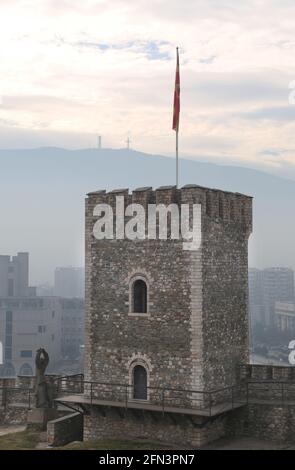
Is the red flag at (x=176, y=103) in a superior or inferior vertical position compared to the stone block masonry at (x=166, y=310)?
superior

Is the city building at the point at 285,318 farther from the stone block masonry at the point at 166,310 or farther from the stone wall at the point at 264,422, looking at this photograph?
the stone wall at the point at 264,422

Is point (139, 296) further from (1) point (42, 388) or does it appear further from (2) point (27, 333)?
(2) point (27, 333)

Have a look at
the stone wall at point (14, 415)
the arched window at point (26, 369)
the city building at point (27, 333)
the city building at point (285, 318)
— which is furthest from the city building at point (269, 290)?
the stone wall at point (14, 415)

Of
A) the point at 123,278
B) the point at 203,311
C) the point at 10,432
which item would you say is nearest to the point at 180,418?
the point at 203,311

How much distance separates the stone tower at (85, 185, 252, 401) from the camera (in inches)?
1022

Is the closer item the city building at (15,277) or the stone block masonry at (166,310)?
the stone block masonry at (166,310)

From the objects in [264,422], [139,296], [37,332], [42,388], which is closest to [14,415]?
[42,388]

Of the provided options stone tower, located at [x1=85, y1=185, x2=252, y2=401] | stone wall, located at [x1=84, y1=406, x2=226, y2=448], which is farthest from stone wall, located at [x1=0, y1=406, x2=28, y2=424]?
stone tower, located at [x1=85, y1=185, x2=252, y2=401]

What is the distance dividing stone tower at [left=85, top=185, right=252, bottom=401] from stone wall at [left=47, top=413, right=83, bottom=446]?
184 centimetres

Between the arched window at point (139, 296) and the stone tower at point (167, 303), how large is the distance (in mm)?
38

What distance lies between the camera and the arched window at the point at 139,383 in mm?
26672

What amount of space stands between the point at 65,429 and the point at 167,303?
6486 mm

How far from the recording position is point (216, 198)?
1090 inches
